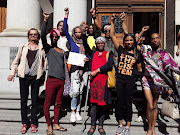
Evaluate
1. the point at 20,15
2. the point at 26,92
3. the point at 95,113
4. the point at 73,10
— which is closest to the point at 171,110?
the point at 95,113

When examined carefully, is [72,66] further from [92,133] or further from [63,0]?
[63,0]

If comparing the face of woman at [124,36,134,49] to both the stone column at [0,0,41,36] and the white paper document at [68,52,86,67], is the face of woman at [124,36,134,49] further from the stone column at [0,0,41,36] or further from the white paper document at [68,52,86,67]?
the stone column at [0,0,41,36]

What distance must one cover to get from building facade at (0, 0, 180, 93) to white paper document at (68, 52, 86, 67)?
3040mm

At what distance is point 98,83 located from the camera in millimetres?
4129

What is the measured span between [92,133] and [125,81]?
131 centimetres

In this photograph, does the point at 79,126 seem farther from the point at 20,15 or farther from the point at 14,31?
the point at 20,15

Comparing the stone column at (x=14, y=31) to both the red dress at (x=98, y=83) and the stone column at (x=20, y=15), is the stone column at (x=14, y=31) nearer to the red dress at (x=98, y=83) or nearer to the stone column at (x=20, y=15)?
the stone column at (x=20, y=15)

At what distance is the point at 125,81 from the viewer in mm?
→ 3936

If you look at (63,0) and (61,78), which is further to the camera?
(63,0)

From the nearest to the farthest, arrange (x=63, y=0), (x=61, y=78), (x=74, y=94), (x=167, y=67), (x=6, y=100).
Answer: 1. (x=167, y=67)
2. (x=61, y=78)
3. (x=74, y=94)
4. (x=6, y=100)
5. (x=63, y=0)

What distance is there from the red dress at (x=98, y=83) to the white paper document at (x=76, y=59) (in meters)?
0.31

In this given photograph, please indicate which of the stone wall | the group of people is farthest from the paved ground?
the stone wall

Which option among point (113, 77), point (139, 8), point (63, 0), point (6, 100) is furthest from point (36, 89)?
point (139, 8)

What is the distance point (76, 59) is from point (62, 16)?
3.41 meters
